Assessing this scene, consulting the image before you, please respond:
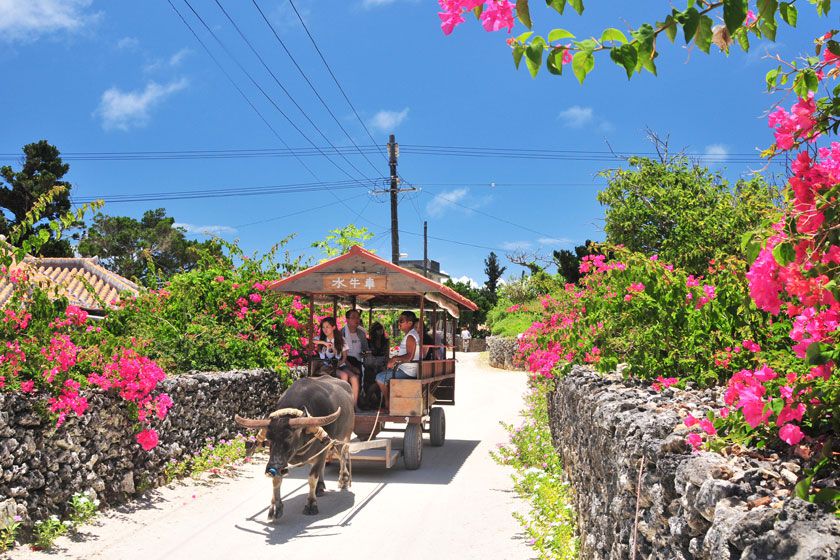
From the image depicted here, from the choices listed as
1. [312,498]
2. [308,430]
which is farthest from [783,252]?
[312,498]

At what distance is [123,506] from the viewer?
7660 millimetres

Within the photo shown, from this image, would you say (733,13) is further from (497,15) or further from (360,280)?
(360,280)

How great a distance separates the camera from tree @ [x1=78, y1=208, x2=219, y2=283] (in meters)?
49.3

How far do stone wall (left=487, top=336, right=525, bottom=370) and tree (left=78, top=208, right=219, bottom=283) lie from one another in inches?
943

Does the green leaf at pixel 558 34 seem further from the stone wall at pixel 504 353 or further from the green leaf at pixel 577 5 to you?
the stone wall at pixel 504 353

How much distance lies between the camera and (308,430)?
7.40 metres

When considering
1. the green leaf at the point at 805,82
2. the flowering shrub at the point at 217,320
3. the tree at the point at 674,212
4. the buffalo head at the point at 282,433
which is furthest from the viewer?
the tree at the point at 674,212

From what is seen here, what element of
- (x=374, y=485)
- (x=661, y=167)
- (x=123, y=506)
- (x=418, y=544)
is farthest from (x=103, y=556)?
(x=661, y=167)

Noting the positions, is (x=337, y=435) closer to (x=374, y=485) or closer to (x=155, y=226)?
(x=374, y=485)

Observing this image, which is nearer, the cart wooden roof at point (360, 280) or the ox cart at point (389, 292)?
the ox cart at point (389, 292)

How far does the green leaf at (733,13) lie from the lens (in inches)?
86.9

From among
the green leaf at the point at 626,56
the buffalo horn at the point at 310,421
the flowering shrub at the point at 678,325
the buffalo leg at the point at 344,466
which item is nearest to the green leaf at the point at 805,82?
the green leaf at the point at 626,56

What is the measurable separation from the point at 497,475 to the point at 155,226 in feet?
172

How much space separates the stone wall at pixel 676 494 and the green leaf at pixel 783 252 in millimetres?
764
